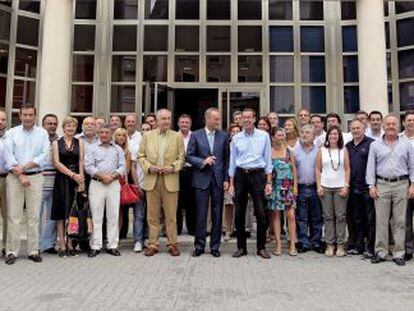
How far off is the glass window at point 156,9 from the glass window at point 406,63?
22.5 ft

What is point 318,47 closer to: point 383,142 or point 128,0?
point 128,0

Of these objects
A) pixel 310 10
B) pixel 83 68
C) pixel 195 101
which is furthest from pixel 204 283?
pixel 310 10

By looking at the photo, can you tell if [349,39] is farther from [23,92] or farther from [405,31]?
[23,92]

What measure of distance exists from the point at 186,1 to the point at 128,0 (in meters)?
1.70

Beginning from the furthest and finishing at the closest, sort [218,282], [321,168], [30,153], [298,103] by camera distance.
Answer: [298,103]
[321,168]
[30,153]
[218,282]

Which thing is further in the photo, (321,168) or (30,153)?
(321,168)

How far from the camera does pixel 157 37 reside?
14.5m

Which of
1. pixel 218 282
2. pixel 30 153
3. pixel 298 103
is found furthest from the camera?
pixel 298 103

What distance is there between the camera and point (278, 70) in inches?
569

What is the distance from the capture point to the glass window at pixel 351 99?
46.6ft

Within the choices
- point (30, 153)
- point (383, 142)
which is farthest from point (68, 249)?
point (383, 142)

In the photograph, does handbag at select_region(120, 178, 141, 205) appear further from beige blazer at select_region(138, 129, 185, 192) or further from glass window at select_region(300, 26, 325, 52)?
glass window at select_region(300, 26, 325, 52)

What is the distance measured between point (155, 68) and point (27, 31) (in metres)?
3.88

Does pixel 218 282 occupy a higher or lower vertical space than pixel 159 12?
lower
